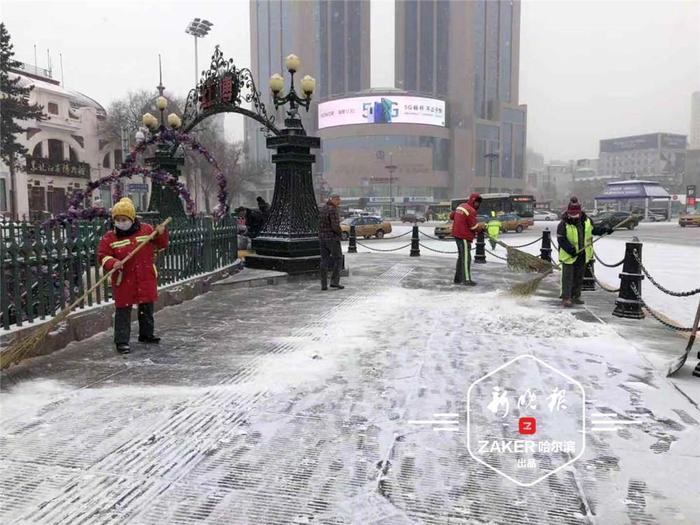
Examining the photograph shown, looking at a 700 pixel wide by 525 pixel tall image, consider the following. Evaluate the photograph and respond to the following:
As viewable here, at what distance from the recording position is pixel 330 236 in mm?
9539

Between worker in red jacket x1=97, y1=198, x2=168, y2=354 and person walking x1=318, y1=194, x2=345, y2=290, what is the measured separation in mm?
4106

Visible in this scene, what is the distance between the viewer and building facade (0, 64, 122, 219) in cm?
4156

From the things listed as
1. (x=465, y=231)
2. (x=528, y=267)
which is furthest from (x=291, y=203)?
(x=528, y=267)

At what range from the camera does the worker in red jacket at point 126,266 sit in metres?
5.52

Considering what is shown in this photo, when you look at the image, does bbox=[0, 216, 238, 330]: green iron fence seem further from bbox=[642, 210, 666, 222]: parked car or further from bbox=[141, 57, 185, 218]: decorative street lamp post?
bbox=[642, 210, 666, 222]: parked car

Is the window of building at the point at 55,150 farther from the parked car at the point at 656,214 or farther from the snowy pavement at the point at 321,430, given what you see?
the parked car at the point at 656,214

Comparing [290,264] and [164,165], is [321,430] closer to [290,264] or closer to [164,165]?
[290,264]

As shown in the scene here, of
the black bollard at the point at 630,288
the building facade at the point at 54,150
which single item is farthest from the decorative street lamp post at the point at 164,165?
the building facade at the point at 54,150

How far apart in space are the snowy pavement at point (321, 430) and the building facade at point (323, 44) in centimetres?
11954

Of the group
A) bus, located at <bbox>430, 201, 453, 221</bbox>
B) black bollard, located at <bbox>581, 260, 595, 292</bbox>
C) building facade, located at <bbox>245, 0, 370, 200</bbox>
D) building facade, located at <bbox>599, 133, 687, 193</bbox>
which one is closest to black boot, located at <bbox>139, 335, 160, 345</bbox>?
black bollard, located at <bbox>581, 260, 595, 292</bbox>

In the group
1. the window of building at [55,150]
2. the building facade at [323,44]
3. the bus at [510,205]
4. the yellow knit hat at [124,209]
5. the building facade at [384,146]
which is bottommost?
the yellow knit hat at [124,209]

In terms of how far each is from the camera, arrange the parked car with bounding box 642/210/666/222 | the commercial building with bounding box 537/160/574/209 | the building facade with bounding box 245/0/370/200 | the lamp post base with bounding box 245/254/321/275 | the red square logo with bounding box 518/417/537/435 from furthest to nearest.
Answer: the commercial building with bounding box 537/160/574/209 < the building facade with bounding box 245/0/370/200 < the parked car with bounding box 642/210/666/222 < the lamp post base with bounding box 245/254/321/275 < the red square logo with bounding box 518/417/537/435

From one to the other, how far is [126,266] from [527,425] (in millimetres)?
4230

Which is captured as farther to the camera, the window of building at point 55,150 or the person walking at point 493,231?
the window of building at point 55,150
